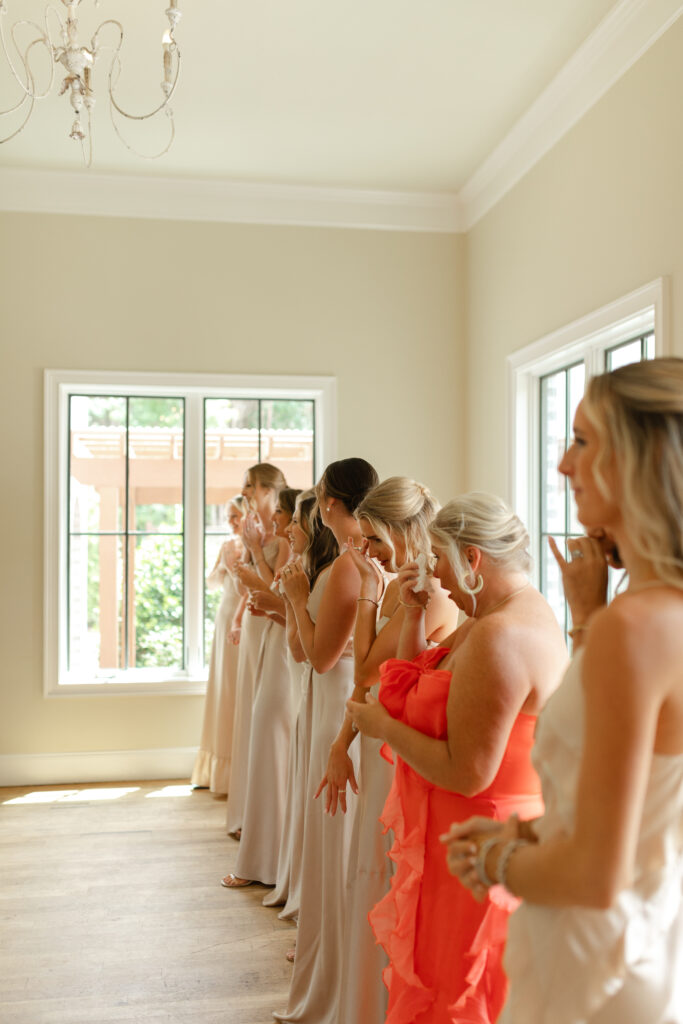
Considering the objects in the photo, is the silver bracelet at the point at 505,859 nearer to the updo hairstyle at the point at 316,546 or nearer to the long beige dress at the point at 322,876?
the long beige dress at the point at 322,876

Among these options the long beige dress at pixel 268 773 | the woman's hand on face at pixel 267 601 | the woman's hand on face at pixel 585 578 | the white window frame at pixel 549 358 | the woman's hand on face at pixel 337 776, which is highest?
the white window frame at pixel 549 358

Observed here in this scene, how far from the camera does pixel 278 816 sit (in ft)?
12.2

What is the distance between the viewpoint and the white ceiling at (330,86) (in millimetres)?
3465

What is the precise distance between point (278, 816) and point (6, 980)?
45.7 inches

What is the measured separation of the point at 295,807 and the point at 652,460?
248 cm

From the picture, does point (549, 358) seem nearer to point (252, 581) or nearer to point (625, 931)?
point (252, 581)

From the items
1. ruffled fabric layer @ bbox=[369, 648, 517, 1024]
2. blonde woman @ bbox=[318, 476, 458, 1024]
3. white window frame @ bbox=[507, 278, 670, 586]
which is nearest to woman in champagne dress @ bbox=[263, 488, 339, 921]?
blonde woman @ bbox=[318, 476, 458, 1024]

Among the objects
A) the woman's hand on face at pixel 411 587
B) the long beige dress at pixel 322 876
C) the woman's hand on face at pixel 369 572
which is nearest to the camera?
the woman's hand on face at pixel 411 587

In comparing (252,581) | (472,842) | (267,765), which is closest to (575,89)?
(252,581)

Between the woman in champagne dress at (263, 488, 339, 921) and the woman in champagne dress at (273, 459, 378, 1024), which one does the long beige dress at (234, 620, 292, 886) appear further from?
the woman in champagne dress at (273, 459, 378, 1024)

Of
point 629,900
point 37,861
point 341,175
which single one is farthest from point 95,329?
point 629,900

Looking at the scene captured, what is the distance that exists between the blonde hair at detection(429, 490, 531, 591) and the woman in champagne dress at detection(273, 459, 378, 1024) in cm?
85

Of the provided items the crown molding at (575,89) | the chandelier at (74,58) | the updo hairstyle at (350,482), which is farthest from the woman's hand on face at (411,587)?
the crown molding at (575,89)

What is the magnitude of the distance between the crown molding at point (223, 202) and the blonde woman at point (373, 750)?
3.52 metres
